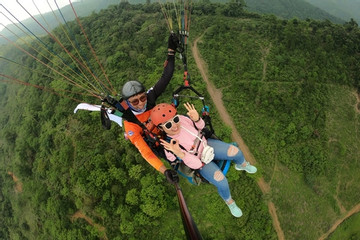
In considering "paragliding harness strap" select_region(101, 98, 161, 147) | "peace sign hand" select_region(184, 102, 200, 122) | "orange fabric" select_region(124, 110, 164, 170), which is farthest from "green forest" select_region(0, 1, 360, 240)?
"peace sign hand" select_region(184, 102, 200, 122)

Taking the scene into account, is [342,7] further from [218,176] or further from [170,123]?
[170,123]

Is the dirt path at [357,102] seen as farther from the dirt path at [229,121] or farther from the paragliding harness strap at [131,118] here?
the paragliding harness strap at [131,118]

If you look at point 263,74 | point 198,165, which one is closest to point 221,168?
point 198,165

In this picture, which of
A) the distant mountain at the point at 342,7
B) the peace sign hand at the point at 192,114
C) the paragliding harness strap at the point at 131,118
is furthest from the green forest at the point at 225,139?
the distant mountain at the point at 342,7

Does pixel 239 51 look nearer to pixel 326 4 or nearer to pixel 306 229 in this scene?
pixel 306 229

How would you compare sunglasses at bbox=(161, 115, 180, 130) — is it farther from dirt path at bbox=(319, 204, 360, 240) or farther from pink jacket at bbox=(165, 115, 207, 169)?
dirt path at bbox=(319, 204, 360, 240)

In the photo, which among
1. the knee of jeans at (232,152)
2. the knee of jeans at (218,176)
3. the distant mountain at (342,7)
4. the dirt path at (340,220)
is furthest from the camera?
the distant mountain at (342,7)
